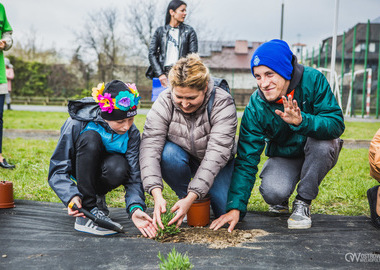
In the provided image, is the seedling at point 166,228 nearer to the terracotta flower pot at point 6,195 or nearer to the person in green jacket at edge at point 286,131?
the person in green jacket at edge at point 286,131

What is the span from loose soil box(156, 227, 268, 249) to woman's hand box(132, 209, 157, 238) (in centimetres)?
10

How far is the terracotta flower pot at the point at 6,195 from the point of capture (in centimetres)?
297

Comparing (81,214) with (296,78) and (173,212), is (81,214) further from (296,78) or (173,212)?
(296,78)

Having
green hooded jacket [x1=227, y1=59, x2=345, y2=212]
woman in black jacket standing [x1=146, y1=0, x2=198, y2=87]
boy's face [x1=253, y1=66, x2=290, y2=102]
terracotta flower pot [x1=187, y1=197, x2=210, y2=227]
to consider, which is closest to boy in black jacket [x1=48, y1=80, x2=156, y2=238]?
terracotta flower pot [x1=187, y1=197, x2=210, y2=227]

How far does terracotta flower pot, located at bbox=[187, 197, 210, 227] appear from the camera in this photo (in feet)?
8.63

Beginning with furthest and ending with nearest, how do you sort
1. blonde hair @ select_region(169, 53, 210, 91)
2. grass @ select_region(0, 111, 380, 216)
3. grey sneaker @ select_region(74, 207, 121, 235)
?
grass @ select_region(0, 111, 380, 216) → grey sneaker @ select_region(74, 207, 121, 235) → blonde hair @ select_region(169, 53, 210, 91)

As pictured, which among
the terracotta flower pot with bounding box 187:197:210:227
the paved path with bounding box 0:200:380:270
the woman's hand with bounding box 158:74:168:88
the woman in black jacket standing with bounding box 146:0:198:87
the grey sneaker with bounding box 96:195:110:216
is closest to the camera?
the paved path with bounding box 0:200:380:270

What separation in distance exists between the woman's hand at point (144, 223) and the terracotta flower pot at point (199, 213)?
328 millimetres

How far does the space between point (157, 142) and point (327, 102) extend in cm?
125

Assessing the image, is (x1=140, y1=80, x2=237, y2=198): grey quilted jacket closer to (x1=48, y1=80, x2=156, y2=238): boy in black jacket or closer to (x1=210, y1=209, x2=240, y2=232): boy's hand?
(x1=48, y1=80, x2=156, y2=238): boy in black jacket

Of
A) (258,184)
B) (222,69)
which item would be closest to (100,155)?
(258,184)

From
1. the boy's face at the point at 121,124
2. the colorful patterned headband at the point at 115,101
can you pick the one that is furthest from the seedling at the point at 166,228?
the colorful patterned headband at the point at 115,101

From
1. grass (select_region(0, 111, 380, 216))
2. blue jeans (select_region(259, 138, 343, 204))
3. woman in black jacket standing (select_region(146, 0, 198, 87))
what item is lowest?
grass (select_region(0, 111, 380, 216))

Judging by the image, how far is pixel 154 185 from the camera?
7.90 ft
